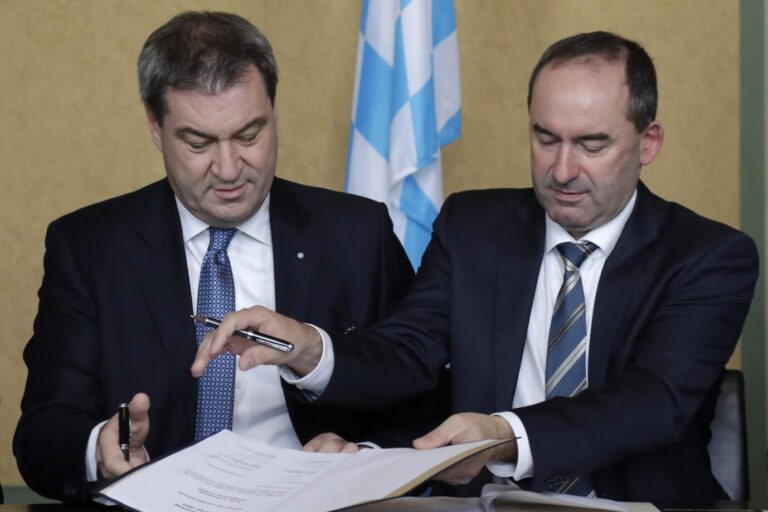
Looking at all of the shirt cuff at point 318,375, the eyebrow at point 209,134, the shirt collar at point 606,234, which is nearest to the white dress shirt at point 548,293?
the shirt collar at point 606,234

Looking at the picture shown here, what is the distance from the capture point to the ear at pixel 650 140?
242 cm

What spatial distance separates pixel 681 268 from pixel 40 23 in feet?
9.92

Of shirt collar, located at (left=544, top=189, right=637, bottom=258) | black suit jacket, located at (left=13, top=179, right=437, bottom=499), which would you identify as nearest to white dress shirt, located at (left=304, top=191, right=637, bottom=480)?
shirt collar, located at (left=544, top=189, right=637, bottom=258)

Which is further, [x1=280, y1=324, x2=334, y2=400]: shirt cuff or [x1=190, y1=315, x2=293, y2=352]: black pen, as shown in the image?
[x1=280, y1=324, x2=334, y2=400]: shirt cuff

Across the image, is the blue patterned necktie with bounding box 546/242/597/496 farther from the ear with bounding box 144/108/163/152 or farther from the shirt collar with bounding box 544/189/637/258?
the ear with bounding box 144/108/163/152

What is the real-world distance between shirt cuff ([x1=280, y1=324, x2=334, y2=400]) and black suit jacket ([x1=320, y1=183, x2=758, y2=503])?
Answer: 0.03 m

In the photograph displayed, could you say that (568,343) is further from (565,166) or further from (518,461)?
(518,461)

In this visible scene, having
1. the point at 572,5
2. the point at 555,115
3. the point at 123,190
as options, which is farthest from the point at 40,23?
the point at 555,115

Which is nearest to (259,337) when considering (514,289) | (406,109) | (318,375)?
(318,375)

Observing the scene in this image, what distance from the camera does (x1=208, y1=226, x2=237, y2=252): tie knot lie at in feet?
8.33

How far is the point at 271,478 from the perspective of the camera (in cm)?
164

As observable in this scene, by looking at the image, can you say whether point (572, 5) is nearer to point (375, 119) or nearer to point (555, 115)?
point (375, 119)

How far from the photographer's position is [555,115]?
2303mm

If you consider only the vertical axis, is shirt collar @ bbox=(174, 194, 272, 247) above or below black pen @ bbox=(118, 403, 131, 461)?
above
